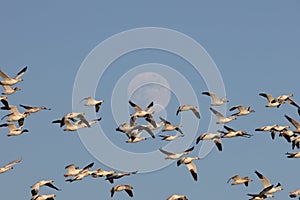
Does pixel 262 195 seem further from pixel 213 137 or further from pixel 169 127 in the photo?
pixel 169 127

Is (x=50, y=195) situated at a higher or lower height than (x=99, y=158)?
lower

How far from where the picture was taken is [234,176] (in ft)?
180

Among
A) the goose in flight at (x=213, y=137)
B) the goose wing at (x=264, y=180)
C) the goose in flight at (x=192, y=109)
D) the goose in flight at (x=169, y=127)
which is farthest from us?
the goose in flight at (x=169, y=127)

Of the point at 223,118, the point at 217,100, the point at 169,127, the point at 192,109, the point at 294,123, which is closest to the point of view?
the point at 294,123

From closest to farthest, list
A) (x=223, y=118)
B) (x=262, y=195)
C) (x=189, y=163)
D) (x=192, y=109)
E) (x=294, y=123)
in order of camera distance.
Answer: (x=189, y=163)
(x=262, y=195)
(x=294, y=123)
(x=223, y=118)
(x=192, y=109)

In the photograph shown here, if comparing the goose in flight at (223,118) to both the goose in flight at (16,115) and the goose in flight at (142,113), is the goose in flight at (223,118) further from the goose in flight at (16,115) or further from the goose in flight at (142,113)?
the goose in flight at (16,115)

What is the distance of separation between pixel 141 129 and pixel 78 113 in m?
3.56

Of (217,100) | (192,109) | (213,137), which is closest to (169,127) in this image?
(192,109)

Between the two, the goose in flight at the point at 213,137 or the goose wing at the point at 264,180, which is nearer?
the goose in flight at the point at 213,137

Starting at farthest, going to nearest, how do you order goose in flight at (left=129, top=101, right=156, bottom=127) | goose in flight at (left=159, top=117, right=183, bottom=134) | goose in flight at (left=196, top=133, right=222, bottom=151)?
goose in flight at (left=159, top=117, right=183, bottom=134) → goose in flight at (left=129, top=101, right=156, bottom=127) → goose in flight at (left=196, top=133, right=222, bottom=151)

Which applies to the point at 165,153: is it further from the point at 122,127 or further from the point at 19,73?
the point at 19,73

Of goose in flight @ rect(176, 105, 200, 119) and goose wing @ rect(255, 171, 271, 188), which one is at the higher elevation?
goose in flight @ rect(176, 105, 200, 119)

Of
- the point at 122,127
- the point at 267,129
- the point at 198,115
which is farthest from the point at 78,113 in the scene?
the point at 267,129

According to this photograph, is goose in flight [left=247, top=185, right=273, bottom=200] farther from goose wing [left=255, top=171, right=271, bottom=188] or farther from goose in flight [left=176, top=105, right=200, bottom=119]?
goose in flight [left=176, top=105, right=200, bottom=119]
